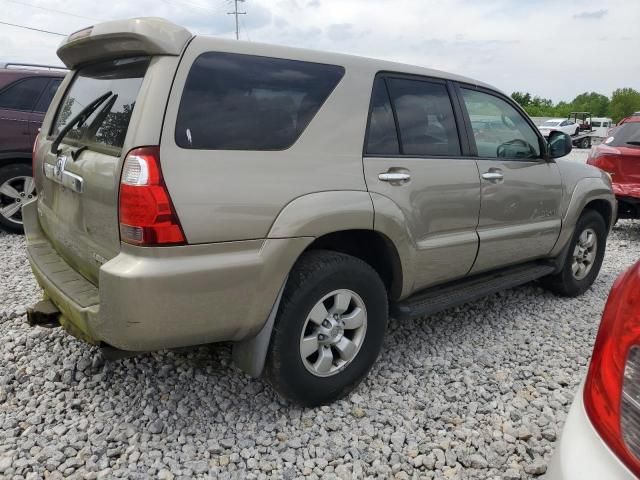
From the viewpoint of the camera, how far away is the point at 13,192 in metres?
5.89

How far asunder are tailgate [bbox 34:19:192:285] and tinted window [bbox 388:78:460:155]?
1335 millimetres

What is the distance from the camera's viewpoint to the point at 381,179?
2.68m

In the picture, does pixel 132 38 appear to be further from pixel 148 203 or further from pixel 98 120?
pixel 148 203

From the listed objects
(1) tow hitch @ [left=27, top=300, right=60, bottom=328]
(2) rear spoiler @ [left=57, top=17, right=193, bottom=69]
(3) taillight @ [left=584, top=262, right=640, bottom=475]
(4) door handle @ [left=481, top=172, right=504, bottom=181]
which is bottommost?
(1) tow hitch @ [left=27, top=300, right=60, bottom=328]

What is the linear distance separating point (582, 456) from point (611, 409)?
128 mm

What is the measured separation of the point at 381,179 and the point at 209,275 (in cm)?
106

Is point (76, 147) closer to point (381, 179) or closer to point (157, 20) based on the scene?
point (157, 20)

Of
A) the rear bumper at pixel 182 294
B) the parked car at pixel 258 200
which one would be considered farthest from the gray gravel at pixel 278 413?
the rear bumper at pixel 182 294

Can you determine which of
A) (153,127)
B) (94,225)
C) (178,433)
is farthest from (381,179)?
(178,433)

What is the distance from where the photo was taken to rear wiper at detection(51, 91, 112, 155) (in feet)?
8.40

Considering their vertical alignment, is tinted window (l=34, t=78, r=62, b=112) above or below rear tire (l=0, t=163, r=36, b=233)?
above

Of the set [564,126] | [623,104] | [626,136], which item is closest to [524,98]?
[623,104]

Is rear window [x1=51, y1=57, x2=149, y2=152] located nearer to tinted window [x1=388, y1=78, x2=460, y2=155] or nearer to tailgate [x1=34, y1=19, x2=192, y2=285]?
tailgate [x1=34, y1=19, x2=192, y2=285]

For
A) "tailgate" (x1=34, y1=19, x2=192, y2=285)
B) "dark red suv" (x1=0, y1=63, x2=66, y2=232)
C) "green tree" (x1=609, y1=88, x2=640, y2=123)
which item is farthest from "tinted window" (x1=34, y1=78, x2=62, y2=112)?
"green tree" (x1=609, y1=88, x2=640, y2=123)
